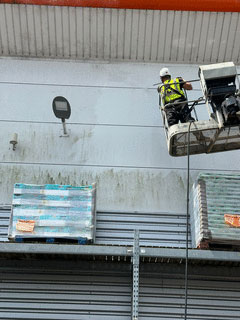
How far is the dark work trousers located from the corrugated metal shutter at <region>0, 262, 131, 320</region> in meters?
2.71

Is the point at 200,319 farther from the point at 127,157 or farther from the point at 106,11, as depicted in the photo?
the point at 106,11

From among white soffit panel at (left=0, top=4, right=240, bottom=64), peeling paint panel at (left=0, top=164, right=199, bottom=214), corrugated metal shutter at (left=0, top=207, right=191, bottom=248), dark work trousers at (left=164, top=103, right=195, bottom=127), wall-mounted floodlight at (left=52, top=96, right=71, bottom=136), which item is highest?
white soffit panel at (left=0, top=4, right=240, bottom=64)

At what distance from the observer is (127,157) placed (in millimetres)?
10867

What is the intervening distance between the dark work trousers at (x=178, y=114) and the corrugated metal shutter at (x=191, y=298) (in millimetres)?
2527

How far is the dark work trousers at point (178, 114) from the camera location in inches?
372

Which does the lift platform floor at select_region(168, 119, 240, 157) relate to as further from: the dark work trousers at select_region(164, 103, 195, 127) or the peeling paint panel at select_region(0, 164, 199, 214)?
the peeling paint panel at select_region(0, 164, 199, 214)

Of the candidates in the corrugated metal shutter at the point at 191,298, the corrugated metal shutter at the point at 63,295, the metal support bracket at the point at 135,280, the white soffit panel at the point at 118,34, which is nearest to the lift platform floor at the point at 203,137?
the metal support bracket at the point at 135,280

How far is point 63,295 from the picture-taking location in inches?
356

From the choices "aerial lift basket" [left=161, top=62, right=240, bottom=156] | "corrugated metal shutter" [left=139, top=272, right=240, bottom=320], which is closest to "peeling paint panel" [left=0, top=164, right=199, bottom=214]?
"aerial lift basket" [left=161, top=62, right=240, bottom=156]

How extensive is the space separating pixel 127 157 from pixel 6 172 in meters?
2.29

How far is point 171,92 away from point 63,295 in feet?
12.5

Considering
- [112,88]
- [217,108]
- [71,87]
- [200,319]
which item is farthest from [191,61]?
[200,319]

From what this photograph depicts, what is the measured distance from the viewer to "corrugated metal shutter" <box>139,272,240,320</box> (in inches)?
351

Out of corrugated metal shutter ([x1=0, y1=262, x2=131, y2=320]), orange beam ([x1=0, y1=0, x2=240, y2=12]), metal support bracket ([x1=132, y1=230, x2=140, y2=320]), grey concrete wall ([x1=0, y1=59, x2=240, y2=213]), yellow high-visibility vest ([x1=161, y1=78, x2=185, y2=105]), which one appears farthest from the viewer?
orange beam ([x1=0, y1=0, x2=240, y2=12])
